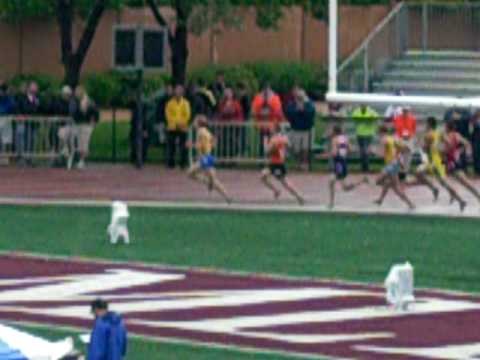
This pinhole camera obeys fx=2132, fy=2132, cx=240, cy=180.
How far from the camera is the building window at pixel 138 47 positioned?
37.9 m

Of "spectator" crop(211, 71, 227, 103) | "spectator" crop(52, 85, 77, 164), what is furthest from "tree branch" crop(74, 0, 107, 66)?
"spectator" crop(211, 71, 227, 103)

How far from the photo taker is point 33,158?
40.3 meters

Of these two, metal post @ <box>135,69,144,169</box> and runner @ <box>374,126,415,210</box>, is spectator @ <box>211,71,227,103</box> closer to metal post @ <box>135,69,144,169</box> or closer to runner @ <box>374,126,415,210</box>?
metal post @ <box>135,69,144,169</box>

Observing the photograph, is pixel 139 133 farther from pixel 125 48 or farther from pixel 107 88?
pixel 107 88

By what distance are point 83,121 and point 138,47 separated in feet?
9.33

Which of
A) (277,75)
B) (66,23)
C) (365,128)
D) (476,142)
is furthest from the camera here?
(277,75)

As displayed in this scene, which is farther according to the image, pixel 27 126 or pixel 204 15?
pixel 204 15

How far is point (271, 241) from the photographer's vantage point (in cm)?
2755

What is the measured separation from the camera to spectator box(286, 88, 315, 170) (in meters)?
40.5

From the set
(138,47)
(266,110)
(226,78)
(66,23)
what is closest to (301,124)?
(266,110)

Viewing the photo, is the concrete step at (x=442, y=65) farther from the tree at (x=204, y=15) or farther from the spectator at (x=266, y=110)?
the tree at (x=204, y=15)

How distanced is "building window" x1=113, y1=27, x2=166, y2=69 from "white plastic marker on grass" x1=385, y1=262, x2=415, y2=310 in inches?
676

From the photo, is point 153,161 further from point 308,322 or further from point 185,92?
point 308,322

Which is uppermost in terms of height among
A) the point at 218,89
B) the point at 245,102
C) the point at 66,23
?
the point at 66,23
